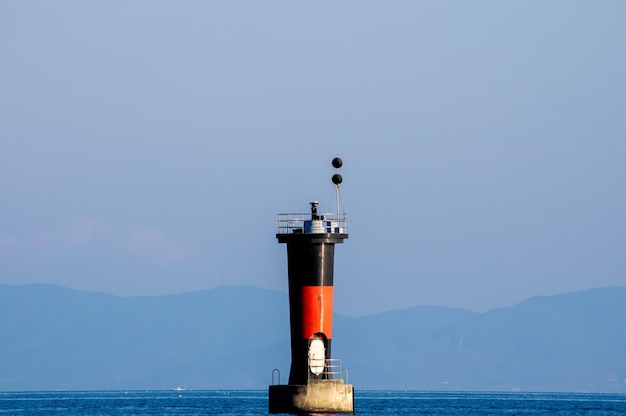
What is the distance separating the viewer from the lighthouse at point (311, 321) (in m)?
62.4

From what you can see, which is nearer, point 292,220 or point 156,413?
point 292,220

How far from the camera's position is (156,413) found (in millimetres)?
137000

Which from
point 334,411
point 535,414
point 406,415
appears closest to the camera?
point 334,411

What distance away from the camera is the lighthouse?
62.4 meters

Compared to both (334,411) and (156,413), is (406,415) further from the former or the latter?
(334,411)

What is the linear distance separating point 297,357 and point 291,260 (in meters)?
4.25

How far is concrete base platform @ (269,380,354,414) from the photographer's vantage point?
62125 mm

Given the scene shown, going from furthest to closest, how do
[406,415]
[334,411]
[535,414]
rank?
[535,414]
[406,415]
[334,411]

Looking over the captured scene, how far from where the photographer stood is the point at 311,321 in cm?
6291

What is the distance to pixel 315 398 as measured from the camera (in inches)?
2452

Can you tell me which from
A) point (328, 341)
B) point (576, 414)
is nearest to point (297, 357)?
point (328, 341)

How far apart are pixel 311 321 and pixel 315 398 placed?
3334mm

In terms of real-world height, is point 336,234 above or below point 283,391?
above

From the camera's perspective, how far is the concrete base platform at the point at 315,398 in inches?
2446
